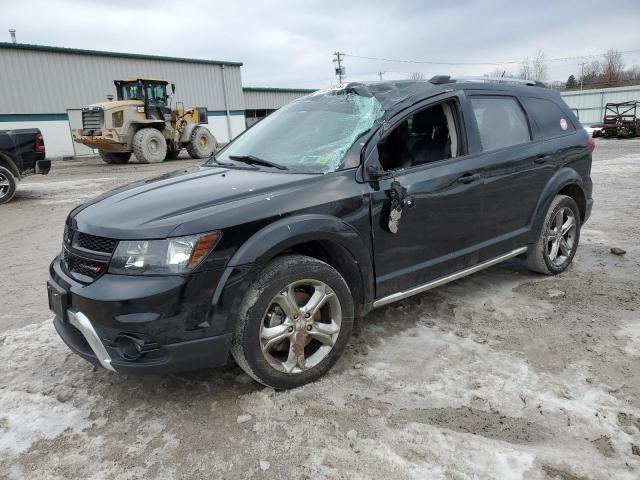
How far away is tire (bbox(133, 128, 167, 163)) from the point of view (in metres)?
17.0

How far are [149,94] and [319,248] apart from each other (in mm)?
17276

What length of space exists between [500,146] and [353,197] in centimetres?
156

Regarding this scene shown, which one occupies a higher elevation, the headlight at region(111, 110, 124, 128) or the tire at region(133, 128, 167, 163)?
the headlight at region(111, 110, 124, 128)

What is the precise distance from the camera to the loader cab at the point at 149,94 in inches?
699

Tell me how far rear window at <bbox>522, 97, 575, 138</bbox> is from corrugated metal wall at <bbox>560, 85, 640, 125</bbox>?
34.7 m

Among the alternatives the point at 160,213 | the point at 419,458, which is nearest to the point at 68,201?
the point at 160,213

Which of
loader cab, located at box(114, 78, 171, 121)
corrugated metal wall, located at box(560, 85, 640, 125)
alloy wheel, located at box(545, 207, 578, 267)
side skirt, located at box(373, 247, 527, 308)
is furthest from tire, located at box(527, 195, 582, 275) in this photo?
corrugated metal wall, located at box(560, 85, 640, 125)

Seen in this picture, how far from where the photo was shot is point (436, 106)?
3510 mm

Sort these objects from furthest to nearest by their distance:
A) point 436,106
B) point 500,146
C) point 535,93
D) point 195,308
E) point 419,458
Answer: point 535,93
point 500,146
point 436,106
point 195,308
point 419,458

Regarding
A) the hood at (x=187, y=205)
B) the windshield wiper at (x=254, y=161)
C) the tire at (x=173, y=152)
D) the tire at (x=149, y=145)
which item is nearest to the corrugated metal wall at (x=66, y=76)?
the tire at (x=173, y=152)

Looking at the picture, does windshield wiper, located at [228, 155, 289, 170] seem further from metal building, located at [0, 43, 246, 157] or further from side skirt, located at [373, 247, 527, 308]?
metal building, located at [0, 43, 246, 157]

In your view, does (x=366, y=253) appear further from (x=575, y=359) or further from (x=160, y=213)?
(x=575, y=359)

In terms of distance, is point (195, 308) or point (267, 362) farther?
point (267, 362)

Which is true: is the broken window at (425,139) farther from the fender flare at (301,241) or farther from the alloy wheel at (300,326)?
the alloy wheel at (300,326)
